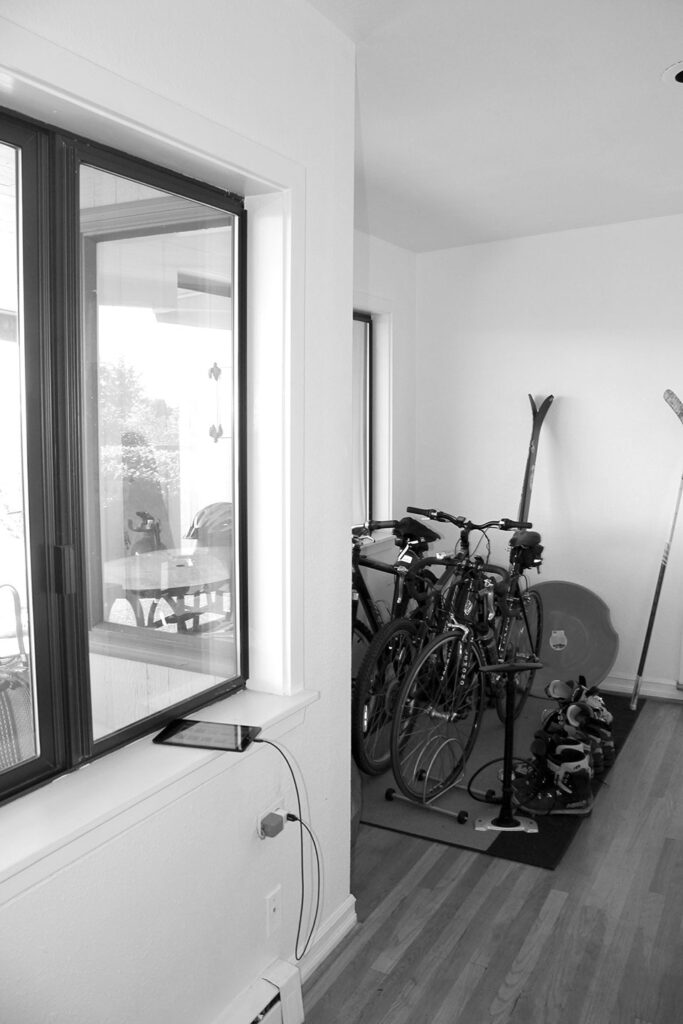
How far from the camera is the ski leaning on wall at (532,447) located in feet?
15.2

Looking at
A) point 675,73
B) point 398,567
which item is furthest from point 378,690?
point 675,73

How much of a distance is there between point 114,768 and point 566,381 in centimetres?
371

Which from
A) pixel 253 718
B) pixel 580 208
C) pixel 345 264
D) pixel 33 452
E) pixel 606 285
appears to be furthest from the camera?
pixel 606 285

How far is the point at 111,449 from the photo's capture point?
1.73 metres

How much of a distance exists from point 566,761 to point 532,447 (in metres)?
1.97

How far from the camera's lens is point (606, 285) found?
14.9 feet

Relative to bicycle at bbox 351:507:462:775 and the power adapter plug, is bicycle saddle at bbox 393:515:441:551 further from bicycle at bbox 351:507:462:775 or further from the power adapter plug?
the power adapter plug

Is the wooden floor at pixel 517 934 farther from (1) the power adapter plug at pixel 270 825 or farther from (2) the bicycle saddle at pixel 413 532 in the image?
(2) the bicycle saddle at pixel 413 532

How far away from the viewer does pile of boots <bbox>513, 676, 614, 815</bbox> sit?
125 inches

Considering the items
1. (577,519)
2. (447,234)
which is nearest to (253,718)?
(577,519)

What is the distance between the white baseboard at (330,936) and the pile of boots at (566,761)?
100 centimetres

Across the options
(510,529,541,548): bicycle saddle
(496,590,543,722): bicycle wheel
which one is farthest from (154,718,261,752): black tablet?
(496,590,543,722): bicycle wheel

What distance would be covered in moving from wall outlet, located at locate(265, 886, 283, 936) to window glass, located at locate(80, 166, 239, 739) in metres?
0.55

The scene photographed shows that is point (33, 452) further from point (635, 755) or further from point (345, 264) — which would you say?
point (635, 755)
